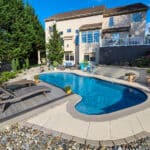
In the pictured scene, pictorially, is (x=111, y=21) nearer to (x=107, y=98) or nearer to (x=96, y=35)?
(x=96, y=35)

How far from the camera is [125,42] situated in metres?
23.1

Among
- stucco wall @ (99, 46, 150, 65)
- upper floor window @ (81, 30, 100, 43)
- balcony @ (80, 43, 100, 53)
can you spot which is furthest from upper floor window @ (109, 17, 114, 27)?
stucco wall @ (99, 46, 150, 65)

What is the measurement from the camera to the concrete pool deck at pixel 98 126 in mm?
5750

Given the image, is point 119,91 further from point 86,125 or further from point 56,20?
point 56,20

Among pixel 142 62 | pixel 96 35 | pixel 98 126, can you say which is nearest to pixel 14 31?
pixel 96 35

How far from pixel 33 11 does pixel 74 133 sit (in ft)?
110

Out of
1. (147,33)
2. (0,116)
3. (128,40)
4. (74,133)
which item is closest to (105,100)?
(74,133)

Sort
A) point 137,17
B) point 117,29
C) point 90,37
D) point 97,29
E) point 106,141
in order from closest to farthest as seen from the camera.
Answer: point 106,141
point 137,17
point 117,29
point 97,29
point 90,37

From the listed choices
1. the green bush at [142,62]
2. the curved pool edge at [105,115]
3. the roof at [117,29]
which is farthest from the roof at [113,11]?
the curved pool edge at [105,115]

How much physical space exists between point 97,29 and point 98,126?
889 inches

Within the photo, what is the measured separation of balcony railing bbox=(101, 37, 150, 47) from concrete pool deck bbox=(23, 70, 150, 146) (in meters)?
16.1

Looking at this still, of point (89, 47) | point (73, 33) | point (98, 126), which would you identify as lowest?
point (98, 126)

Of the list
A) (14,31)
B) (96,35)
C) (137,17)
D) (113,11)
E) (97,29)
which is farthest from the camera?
(113,11)

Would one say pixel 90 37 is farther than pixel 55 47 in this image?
No
